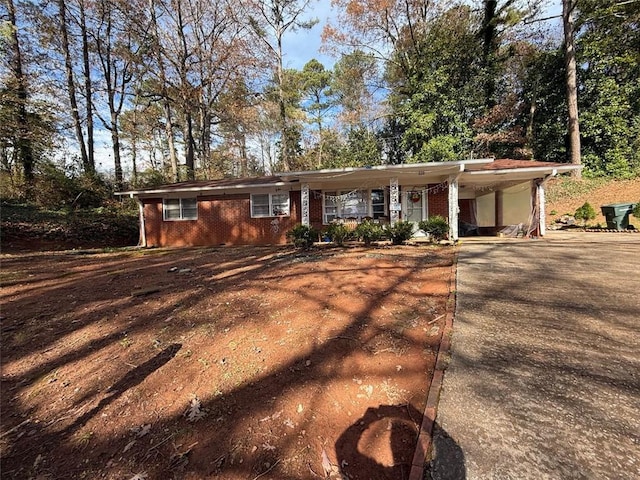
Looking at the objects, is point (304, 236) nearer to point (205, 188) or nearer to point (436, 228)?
point (436, 228)

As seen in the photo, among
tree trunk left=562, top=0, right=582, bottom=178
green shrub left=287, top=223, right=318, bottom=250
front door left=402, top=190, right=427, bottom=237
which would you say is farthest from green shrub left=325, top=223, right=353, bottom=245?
tree trunk left=562, top=0, right=582, bottom=178

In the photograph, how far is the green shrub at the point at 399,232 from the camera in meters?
8.91

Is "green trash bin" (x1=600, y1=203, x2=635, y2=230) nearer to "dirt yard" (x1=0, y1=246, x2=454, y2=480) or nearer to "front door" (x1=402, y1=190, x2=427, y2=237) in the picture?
"front door" (x1=402, y1=190, x2=427, y2=237)

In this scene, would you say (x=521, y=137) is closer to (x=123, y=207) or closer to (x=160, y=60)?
(x=160, y=60)

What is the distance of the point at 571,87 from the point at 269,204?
51.7 feet

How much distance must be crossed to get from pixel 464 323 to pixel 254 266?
4.58m

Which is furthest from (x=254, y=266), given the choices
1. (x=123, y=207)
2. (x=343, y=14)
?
(x=343, y=14)

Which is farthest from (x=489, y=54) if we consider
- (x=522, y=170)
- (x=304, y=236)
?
(x=304, y=236)

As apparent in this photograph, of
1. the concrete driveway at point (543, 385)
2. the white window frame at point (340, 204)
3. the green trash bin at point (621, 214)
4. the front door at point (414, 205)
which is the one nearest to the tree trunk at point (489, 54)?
the green trash bin at point (621, 214)

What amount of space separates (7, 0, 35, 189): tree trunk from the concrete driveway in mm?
14008

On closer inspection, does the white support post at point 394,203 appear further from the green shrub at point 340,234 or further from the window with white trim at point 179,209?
the window with white trim at point 179,209

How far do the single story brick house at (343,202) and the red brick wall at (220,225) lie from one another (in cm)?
4

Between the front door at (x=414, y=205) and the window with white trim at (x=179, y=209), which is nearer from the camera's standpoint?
the front door at (x=414, y=205)

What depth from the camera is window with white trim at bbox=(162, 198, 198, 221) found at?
12.5 meters
